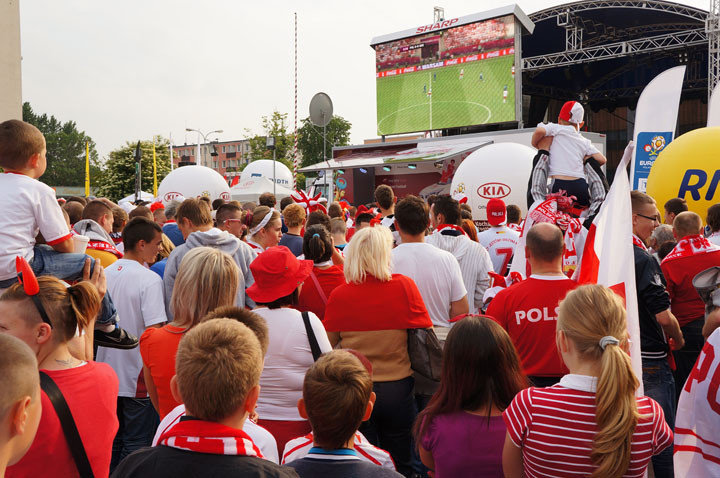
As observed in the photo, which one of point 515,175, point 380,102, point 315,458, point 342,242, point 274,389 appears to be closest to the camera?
point 315,458

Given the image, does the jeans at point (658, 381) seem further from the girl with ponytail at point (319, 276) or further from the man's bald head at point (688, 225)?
the girl with ponytail at point (319, 276)

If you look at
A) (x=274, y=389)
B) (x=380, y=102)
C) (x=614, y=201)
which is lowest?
(x=274, y=389)

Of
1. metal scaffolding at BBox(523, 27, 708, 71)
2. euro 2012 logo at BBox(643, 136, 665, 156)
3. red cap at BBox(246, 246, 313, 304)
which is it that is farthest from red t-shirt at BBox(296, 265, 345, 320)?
metal scaffolding at BBox(523, 27, 708, 71)

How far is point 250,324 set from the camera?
246 cm

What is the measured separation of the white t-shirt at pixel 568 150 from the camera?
5121 mm

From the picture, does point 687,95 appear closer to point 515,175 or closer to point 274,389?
point 515,175

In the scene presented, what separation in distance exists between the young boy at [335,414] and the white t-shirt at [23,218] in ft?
6.00

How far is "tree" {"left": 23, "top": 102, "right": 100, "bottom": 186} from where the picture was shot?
273 feet

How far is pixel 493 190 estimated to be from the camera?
13.9 metres

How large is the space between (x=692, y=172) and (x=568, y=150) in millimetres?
6264

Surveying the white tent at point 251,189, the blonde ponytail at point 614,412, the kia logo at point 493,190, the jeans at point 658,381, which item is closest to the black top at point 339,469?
the blonde ponytail at point 614,412

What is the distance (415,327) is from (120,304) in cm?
193

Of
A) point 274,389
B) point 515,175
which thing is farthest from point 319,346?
point 515,175

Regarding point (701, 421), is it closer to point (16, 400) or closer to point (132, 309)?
point (16, 400)
